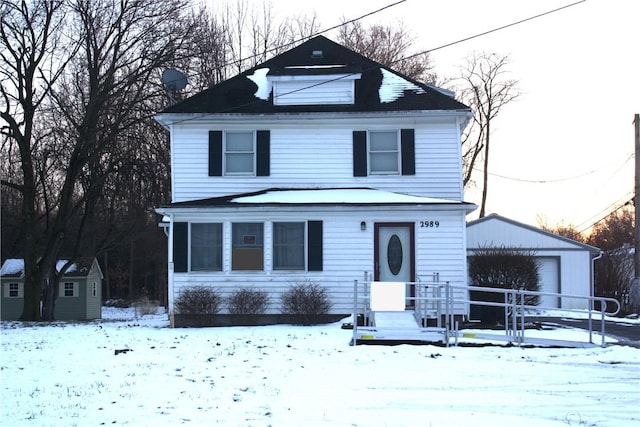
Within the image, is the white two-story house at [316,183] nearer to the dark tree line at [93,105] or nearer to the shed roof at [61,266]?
the dark tree line at [93,105]

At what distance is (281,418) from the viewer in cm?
788

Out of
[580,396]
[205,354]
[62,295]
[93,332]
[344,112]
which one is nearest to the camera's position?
[580,396]

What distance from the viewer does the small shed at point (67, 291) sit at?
39312 mm

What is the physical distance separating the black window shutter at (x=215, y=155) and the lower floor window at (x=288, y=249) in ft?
9.00

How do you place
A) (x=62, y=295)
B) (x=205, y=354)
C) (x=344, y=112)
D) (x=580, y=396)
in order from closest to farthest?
(x=580, y=396) → (x=205, y=354) → (x=344, y=112) → (x=62, y=295)

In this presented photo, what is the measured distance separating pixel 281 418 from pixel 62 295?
3588 cm

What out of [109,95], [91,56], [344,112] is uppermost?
[91,56]

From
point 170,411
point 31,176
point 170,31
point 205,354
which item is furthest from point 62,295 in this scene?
point 170,411

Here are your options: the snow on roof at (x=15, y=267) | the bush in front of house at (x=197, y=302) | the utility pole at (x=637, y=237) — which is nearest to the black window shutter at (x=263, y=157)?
the bush in front of house at (x=197, y=302)

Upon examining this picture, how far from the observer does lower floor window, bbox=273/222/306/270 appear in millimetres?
19172

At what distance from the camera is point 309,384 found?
9.74 m

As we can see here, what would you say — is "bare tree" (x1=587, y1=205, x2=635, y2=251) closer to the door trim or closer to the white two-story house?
the white two-story house

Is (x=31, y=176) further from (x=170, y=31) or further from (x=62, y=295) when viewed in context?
(x=62, y=295)

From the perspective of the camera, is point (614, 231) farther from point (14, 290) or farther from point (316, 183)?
point (316, 183)
